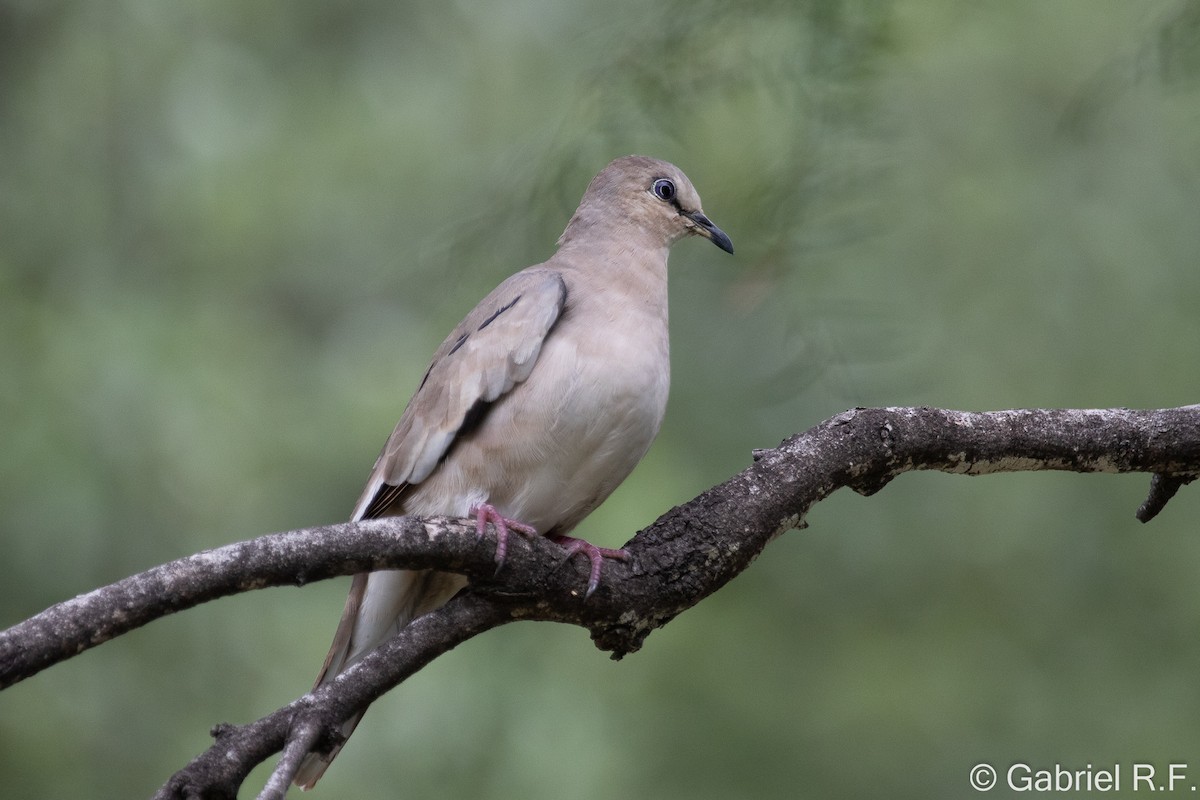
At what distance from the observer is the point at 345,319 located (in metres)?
6.40

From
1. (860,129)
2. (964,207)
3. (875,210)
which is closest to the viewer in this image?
(860,129)

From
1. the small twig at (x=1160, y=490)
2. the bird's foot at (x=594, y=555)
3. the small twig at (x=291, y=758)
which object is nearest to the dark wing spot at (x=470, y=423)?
the bird's foot at (x=594, y=555)

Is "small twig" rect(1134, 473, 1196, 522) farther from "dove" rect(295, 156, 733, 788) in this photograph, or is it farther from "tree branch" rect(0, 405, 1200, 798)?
"dove" rect(295, 156, 733, 788)

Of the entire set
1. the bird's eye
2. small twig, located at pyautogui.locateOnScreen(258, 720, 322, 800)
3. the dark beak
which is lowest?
small twig, located at pyautogui.locateOnScreen(258, 720, 322, 800)

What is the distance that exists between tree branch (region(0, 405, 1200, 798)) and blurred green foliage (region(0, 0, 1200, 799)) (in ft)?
4.39

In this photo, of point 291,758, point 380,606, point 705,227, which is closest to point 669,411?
point 705,227

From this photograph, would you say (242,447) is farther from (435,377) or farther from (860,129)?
(860,129)

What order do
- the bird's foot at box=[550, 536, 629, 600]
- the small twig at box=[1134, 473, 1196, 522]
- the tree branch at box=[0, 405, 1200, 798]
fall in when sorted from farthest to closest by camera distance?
the small twig at box=[1134, 473, 1196, 522], the bird's foot at box=[550, 536, 629, 600], the tree branch at box=[0, 405, 1200, 798]

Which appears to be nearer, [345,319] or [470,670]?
[470,670]

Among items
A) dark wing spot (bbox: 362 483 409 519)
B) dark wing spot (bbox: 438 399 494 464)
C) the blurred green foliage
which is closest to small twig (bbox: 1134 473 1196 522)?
the blurred green foliage

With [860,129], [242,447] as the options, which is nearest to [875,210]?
[860,129]

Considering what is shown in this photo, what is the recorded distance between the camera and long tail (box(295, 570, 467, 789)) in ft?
10.9

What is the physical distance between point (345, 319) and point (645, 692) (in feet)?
7.44

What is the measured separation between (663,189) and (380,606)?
1523 millimetres
